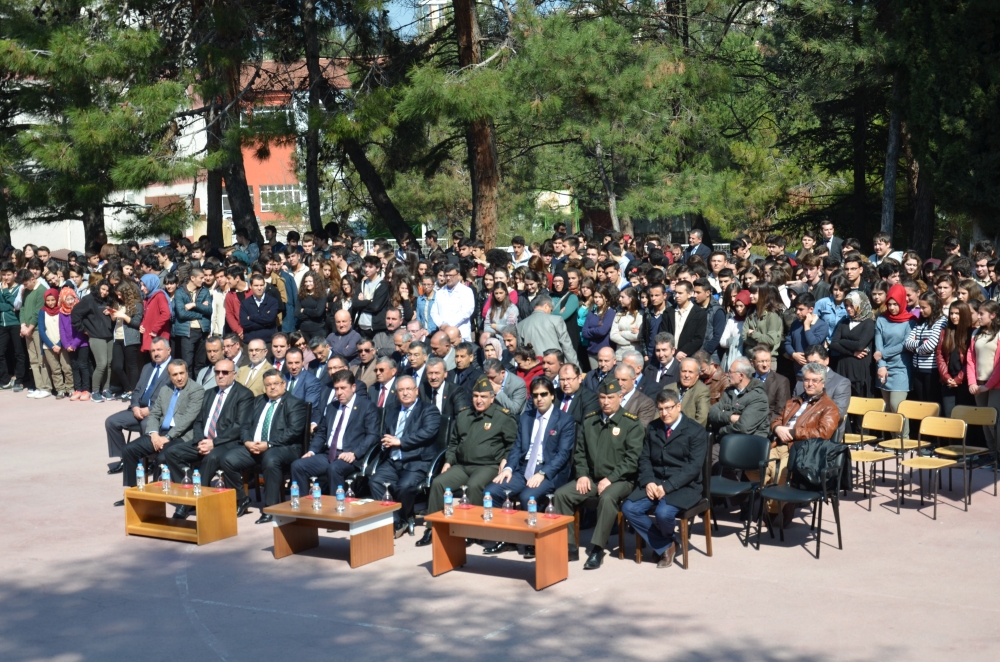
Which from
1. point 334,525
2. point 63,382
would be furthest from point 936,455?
point 63,382

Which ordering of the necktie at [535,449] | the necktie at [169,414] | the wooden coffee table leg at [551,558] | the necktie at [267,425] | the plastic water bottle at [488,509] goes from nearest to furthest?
1. the wooden coffee table leg at [551,558]
2. the plastic water bottle at [488,509]
3. the necktie at [535,449]
4. the necktie at [267,425]
5. the necktie at [169,414]

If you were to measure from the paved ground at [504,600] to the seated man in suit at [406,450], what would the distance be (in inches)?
13.8

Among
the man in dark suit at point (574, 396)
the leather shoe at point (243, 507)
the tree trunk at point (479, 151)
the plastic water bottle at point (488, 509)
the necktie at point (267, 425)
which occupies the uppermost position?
the tree trunk at point (479, 151)

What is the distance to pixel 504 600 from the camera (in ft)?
23.2

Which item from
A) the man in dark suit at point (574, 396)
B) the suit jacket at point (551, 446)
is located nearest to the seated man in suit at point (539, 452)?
the suit jacket at point (551, 446)

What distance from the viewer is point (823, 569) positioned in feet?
24.5

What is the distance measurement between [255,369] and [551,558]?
4.46 m

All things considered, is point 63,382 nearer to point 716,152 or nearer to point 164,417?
point 164,417

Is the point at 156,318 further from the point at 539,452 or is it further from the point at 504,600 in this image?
the point at 504,600

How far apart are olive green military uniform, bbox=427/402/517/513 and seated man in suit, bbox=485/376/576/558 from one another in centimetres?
13

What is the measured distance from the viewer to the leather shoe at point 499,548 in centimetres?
820

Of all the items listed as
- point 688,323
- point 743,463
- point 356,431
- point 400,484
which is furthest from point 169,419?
point 743,463

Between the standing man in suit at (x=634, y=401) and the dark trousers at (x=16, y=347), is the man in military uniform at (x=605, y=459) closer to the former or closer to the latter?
the standing man in suit at (x=634, y=401)

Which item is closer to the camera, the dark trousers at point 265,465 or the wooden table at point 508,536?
the wooden table at point 508,536
